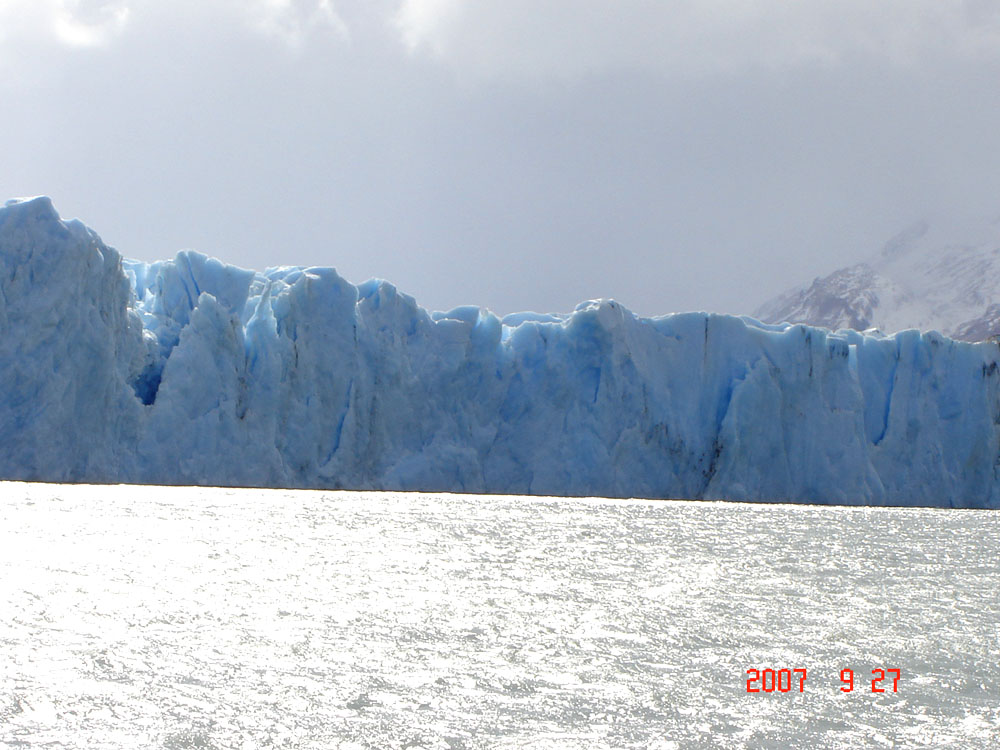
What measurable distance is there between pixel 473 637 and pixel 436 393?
11.9m

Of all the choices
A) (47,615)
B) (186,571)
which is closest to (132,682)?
(47,615)

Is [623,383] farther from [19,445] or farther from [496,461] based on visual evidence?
[19,445]

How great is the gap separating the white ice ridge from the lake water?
2.52m

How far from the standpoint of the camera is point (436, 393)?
1822cm

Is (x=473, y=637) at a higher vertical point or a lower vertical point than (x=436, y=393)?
lower

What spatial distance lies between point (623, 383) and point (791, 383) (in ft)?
11.8
